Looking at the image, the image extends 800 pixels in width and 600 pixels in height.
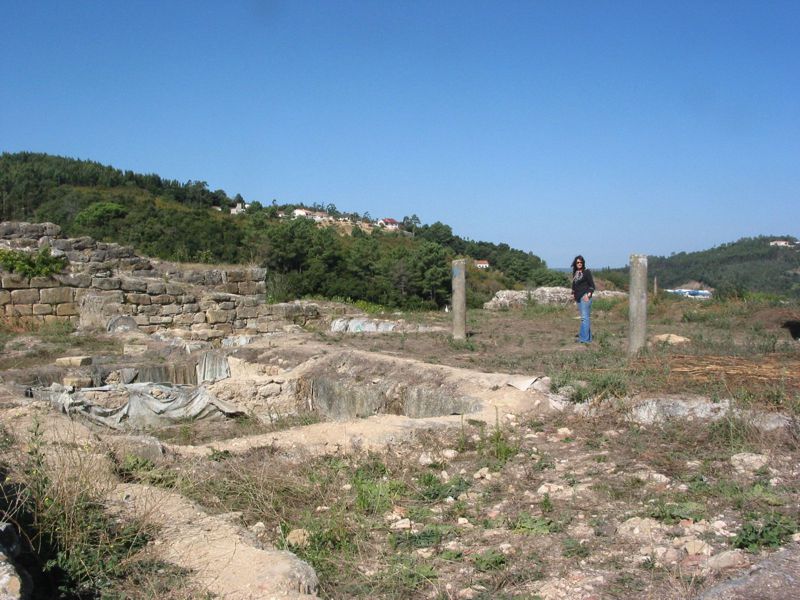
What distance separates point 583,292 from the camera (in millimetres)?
11664

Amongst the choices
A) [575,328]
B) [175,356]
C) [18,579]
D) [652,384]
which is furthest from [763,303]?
[18,579]

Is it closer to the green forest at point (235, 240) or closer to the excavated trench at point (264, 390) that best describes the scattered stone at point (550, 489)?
the excavated trench at point (264, 390)

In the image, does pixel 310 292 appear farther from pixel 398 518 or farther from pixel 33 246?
pixel 398 518

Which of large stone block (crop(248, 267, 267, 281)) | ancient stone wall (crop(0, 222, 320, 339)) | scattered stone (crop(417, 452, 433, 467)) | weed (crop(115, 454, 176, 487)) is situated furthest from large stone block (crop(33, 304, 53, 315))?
scattered stone (crop(417, 452, 433, 467))

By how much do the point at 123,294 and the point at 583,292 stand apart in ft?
28.9

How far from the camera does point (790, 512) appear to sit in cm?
407

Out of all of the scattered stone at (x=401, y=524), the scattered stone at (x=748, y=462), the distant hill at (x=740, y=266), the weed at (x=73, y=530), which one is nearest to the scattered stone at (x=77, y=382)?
the weed at (x=73, y=530)

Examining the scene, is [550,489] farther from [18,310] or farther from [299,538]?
[18,310]

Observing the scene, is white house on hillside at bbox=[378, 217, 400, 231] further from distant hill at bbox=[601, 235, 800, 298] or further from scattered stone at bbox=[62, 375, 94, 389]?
scattered stone at bbox=[62, 375, 94, 389]

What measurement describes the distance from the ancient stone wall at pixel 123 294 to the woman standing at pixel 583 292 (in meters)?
6.42

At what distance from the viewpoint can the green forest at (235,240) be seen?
29.3 m

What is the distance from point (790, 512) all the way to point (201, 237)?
30.9 meters

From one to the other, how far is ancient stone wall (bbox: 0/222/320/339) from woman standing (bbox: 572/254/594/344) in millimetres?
6416

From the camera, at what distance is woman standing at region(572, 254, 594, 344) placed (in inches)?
448
